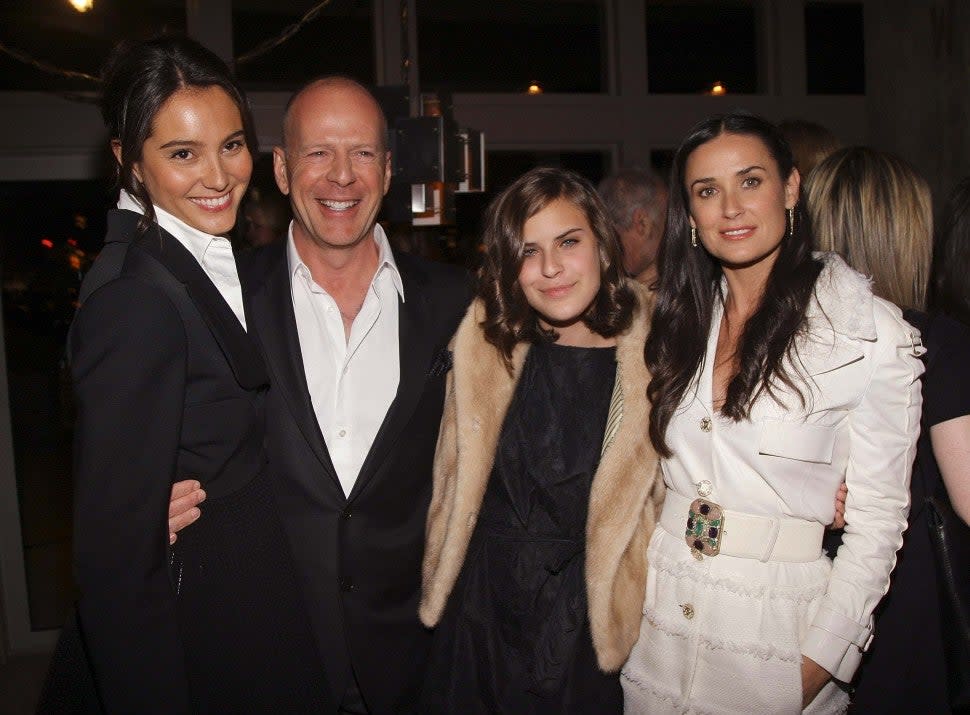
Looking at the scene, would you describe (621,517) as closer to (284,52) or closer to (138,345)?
(138,345)

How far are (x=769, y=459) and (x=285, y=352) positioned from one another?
1.17 m

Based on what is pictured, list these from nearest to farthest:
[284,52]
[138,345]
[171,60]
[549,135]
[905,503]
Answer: [138,345]
[171,60]
[905,503]
[284,52]
[549,135]

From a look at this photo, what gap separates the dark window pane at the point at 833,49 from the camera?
4730mm

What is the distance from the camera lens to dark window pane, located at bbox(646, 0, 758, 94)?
4.55 meters

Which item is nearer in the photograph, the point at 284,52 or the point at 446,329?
the point at 446,329

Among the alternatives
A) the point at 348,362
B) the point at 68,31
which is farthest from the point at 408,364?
the point at 68,31

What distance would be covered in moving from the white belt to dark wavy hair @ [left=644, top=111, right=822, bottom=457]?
215 mm

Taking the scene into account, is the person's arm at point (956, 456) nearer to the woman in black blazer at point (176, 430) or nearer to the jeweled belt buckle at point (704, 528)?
the jeweled belt buckle at point (704, 528)

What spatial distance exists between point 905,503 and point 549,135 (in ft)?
10.4

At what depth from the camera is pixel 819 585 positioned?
1719 mm

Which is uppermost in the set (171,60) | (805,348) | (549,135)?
(549,135)

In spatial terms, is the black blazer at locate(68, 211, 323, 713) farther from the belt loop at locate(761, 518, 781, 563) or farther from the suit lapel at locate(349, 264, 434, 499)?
the belt loop at locate(761, 518, 781, 563)

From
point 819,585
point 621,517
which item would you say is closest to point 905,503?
point 819,585

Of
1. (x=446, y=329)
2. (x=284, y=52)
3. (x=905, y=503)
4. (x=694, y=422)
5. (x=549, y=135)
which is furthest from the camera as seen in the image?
(x=549, y=135)
